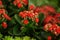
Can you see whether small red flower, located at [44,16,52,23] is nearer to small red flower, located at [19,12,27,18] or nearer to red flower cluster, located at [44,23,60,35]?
red flower cluster, located at [44,23,60,35]

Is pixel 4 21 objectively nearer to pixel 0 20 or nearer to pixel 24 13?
pixel 0 20

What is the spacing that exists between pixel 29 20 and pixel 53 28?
297 millimetres

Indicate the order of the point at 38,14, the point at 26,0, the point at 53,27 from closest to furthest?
the point at 53,27 < the point at 38,14 < the point at 26,0

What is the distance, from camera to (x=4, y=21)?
284 cm

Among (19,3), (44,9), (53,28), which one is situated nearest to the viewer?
(53,28)

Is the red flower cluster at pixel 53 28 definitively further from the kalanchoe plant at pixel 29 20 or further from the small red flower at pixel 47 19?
the small red flower at pixel 47 19

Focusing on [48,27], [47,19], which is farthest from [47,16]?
[48,27]

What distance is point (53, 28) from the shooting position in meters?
2.77

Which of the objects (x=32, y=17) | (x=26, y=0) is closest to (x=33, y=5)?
(x=26, y=0)

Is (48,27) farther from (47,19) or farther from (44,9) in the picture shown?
(44,9)

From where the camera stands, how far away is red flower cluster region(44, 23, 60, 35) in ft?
9.02

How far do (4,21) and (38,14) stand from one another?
436mm

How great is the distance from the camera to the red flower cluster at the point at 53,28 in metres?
2.75

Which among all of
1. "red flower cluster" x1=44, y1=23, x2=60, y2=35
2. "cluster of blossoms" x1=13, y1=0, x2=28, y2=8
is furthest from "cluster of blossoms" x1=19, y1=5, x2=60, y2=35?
"cluster of blossoms" x1=13, y1=0, x2=28, y2=8
